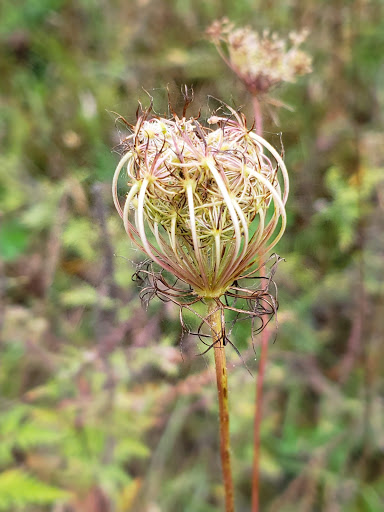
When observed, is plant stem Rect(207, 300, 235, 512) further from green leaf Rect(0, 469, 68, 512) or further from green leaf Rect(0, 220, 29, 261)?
green leaf Rect(0, 220, 29, 261)

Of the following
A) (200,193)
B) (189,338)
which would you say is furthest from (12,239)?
(200,193)

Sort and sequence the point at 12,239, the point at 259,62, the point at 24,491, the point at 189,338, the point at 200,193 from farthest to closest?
the point at 12,239
the point at 24,491
the point at 259,62
the point at 189,338
the point at 200,193

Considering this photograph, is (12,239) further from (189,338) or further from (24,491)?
(189,338)

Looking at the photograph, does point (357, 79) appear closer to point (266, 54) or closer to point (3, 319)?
point (266, 54)

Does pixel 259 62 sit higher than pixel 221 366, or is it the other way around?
pixel 259 62

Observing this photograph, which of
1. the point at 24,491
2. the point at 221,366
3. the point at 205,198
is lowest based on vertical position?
the point at 24,491

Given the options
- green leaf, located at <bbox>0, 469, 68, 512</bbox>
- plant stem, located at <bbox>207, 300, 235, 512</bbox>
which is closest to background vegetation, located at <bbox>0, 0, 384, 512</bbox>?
green leaf, located at <bbox>0, 469, 68, 512</bbox>

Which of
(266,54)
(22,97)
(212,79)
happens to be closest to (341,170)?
(212,79)
